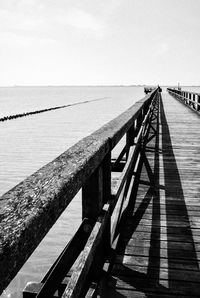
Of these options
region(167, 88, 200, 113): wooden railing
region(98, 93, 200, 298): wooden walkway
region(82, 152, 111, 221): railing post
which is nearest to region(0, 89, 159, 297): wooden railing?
region(82, 152, 111, 221): railing post

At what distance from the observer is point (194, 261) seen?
2.94 metres

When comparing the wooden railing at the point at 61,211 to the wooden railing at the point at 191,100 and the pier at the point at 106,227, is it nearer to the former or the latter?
the pier at the point at 106,227

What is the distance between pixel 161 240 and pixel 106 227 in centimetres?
99

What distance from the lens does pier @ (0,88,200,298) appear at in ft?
3.01

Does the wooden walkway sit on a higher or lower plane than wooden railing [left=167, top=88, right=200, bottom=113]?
lower

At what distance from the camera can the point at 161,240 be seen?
3381 millimetres

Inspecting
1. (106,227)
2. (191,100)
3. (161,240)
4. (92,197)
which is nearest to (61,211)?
(92,197)

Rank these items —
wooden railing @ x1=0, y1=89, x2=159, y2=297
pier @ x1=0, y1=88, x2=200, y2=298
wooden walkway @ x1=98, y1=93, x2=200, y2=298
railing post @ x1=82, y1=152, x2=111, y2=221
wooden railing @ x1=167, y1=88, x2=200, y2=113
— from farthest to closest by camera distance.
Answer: wooden railing @ x1=167, y1=88, x2=200, y2=113 < wooden walkway @ x1=98, y1=93, x2=200, y2=298 < railing post @ x1=82, y1=152, x2=111, y2=221 < pier @ x1=0, y1=88, x2=200, y2=298 < wooden railing @ x1=0, y1=89, x2=159, y2=297

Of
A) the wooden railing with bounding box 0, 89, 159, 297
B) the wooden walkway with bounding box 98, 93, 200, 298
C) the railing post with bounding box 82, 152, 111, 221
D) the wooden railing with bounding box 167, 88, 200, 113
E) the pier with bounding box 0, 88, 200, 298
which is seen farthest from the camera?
the wooden railing with bounding box 167, 88, 200, 113

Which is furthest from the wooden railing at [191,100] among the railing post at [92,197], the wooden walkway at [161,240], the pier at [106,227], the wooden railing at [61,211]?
the railing post at [92,197]

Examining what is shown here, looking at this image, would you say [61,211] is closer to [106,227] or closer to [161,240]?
[106,227]

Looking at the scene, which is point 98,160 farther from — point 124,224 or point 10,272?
point 124,224

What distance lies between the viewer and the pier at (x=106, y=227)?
92 cm

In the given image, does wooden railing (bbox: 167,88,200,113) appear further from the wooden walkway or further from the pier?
the pier
